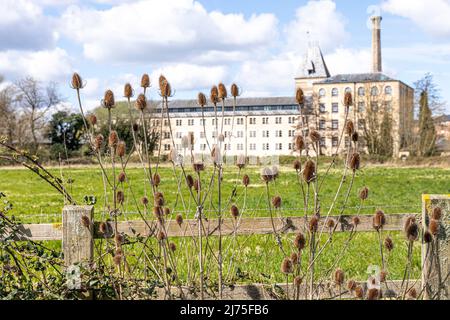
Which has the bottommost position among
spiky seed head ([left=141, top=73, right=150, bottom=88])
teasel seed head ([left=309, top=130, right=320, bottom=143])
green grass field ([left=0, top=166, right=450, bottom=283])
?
green grass field ([left=0, top=166, right=450, bottom=283])

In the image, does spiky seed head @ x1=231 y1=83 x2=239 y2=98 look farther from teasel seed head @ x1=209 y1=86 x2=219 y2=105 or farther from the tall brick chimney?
the tall brick chimney

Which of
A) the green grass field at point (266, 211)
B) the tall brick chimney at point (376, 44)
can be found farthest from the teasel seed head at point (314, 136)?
the tall brick chimney at point (376, 44)

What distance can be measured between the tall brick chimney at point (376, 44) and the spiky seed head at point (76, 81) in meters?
103

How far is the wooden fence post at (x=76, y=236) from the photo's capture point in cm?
411

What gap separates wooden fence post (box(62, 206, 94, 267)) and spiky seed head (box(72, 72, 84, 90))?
3.22ft

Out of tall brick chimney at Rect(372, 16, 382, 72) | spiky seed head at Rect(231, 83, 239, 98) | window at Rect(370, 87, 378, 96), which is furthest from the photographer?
tall brick chimney at Rect(372, 16, 382, 72)

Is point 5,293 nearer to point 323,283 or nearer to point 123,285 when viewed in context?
point 123,285

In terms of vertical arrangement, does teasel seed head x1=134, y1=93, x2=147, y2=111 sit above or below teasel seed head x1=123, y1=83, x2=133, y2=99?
below

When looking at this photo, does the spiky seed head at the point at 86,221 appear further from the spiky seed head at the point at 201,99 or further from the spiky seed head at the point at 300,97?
the spiky seed head at the point at 300,97

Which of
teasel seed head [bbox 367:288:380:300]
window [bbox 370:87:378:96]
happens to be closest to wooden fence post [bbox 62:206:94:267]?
teasel seed head [bbox 367:288:380:300]

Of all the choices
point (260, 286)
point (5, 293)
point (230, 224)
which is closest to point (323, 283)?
point (260, 286)

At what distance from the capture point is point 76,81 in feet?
11.2

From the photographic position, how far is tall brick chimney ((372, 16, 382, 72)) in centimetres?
10244
